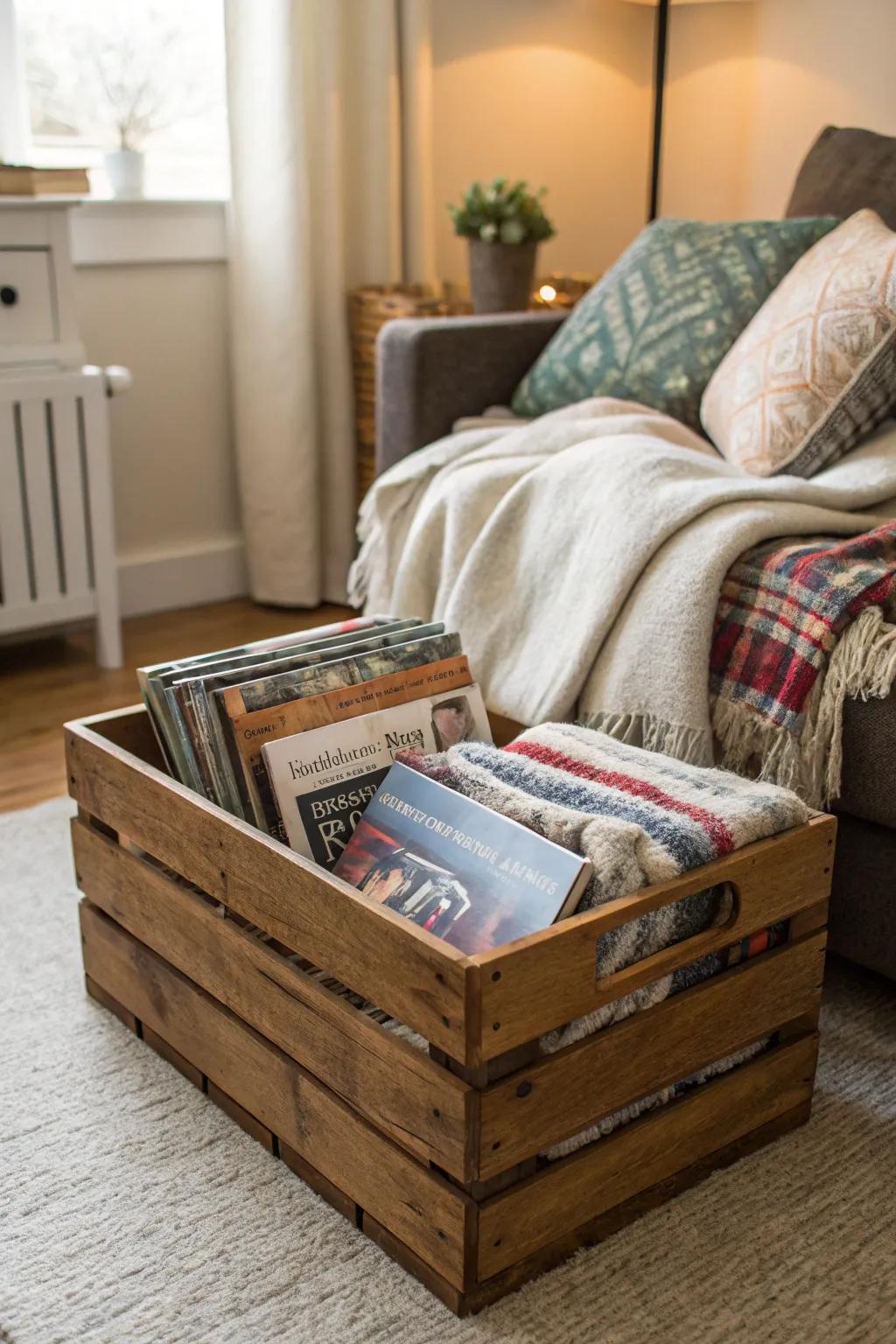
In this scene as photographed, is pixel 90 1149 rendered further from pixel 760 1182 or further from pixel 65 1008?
pixel 760 1182

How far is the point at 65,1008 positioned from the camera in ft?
4.49

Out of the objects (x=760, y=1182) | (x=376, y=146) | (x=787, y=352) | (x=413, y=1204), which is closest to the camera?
(x=413, y=1204)

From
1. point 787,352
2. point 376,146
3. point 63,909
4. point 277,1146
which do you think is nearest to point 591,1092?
point 277,1146

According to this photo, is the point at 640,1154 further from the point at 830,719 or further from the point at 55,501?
the point at 55,501

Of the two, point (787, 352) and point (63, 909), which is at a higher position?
point (787, 352)

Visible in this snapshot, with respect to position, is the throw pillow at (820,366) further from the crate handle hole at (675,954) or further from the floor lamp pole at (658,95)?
the floor lamp pole at (658,95)

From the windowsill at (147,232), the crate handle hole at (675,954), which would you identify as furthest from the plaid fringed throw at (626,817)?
the windowsill at (147,232)

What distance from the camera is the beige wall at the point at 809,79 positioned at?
2723 millimetres

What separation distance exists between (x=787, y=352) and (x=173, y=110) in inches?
57.8

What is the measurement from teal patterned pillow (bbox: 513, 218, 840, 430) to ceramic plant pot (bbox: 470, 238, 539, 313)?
0.35 m

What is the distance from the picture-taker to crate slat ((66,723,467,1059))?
0.90m

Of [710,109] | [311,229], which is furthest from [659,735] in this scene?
[710,109]

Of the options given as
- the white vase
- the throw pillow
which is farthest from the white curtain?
the throw pillow

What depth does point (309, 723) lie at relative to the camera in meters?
1.19
